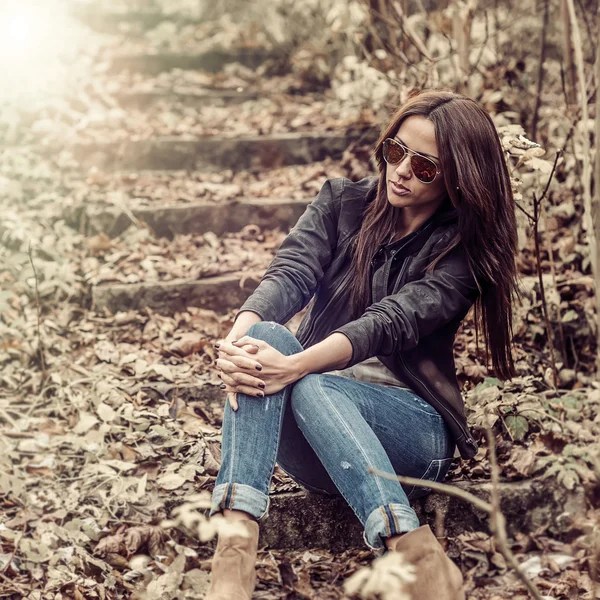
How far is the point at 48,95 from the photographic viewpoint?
5773 mm

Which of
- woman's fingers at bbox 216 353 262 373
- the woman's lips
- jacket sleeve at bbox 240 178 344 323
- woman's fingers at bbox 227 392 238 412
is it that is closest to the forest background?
woman's fingers at bbox 227 392 238 412

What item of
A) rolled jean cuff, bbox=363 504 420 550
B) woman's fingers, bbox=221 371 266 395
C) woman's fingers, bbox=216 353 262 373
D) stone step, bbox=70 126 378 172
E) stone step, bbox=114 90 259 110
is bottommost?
rolled jean cuff, bbox=363 504 420 550

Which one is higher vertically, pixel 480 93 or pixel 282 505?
pixel 480 93

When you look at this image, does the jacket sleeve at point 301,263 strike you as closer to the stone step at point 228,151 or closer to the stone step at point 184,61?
the stone step at point 228,151

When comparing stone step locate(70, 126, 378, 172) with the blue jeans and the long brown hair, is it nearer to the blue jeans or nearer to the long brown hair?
the long brown hair

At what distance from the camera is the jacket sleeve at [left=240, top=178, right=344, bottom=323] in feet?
9.09

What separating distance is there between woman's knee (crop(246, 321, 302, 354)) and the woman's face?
2.05 ft

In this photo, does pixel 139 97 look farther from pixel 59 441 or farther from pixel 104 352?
pixel 59 441

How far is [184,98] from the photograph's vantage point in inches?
252

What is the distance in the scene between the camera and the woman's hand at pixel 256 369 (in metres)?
2.40

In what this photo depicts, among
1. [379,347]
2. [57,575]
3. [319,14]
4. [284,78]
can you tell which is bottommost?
[57,575]

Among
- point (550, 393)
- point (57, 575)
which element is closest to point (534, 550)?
point (550, 393)

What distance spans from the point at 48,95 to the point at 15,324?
267cm

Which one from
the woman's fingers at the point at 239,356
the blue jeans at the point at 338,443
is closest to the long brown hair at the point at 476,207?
the blue jeans at the point at 338,443
